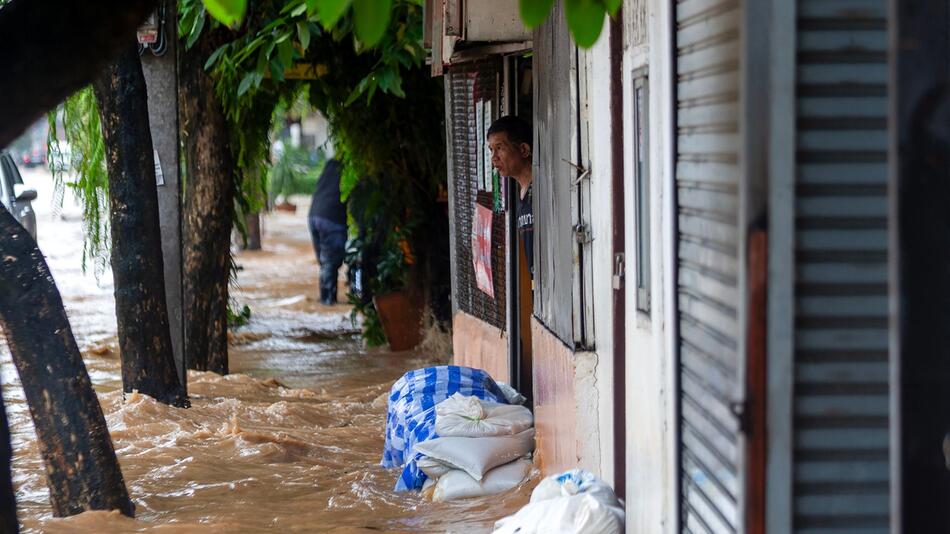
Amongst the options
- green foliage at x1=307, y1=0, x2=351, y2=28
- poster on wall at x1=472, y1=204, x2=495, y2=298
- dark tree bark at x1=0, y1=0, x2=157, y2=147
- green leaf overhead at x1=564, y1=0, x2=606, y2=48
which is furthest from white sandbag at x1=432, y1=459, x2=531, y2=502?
green foliage at x1=307, y1=0, x2=351, y2=28

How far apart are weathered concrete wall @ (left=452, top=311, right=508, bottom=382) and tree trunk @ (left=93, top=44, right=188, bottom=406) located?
1991 mm

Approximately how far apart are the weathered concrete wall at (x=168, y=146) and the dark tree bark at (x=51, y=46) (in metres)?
6.18

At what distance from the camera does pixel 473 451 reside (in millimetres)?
5633

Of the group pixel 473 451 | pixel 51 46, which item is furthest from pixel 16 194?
pixel 51 46

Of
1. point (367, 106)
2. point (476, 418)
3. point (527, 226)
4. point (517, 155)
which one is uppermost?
point (367, 106)

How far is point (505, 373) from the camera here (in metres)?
7.32

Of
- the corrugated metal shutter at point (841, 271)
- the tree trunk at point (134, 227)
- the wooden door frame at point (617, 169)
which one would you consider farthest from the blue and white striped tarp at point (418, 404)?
the corrugated metal shutter at point (841, 271)

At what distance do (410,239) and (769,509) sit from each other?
8780mm

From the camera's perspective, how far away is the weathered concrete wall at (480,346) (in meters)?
7.42

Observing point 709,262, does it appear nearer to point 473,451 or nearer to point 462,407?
point 473,451

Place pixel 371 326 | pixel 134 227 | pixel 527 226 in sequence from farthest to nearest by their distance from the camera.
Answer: pixel 371 326, pixel 134 227, pixel 527 226

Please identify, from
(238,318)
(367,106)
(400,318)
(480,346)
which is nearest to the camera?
(480,346)

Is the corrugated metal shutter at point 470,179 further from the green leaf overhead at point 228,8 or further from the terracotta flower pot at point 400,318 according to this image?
the green leaf overhead at point 228,8

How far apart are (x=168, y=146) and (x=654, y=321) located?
5963 mm
